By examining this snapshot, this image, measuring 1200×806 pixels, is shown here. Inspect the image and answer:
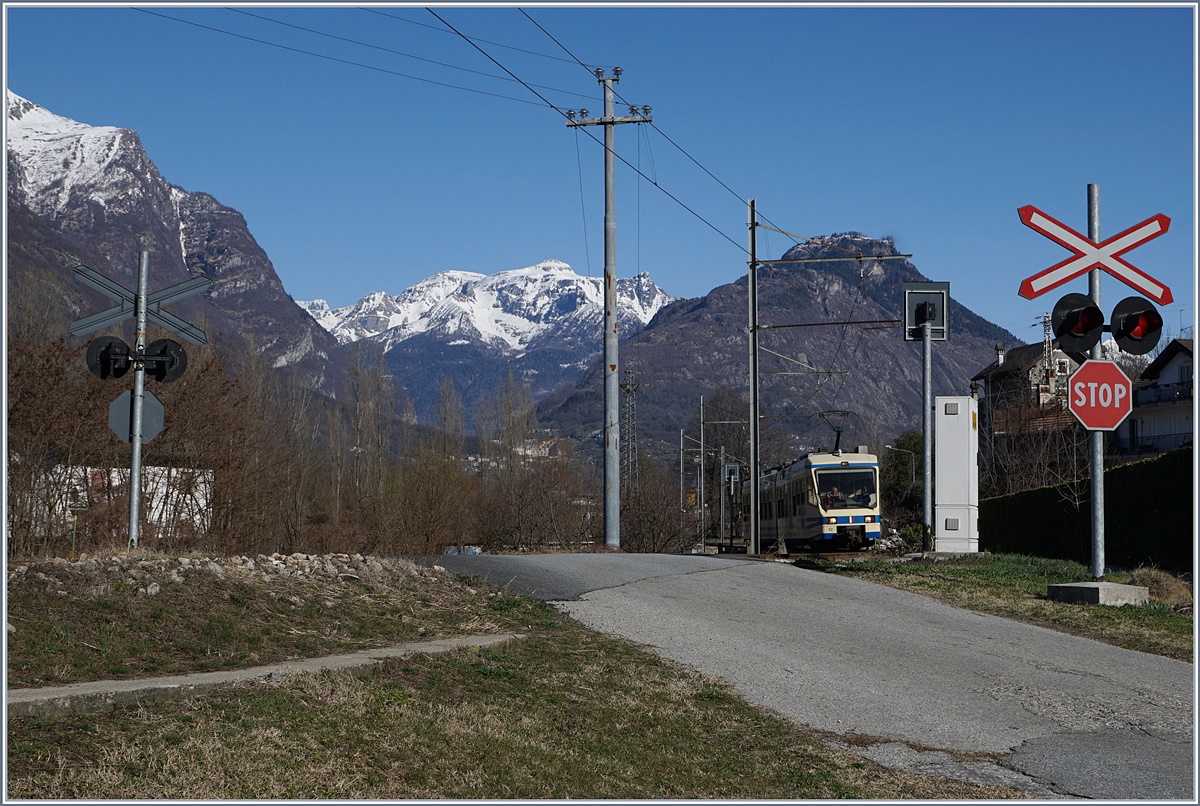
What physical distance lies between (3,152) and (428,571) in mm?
7141

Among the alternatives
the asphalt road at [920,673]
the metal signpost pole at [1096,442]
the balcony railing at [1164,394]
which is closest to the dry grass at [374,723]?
the asphalt road at [920,673]

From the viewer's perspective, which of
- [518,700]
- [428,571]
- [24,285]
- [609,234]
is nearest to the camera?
[518,700]

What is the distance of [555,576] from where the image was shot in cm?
1766

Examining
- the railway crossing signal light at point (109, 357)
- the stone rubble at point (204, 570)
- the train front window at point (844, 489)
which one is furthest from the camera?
the train front window at point (844, 489)

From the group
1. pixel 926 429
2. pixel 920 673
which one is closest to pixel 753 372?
pixel 926 429

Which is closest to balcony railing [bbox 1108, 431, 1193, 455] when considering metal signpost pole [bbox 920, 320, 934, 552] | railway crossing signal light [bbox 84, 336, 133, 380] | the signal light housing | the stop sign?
metal signpost pole [bbox 920, 320, 934, 552]

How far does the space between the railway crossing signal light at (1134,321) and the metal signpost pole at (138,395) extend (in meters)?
12.2

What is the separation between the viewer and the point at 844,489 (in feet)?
125

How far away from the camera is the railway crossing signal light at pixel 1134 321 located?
535 inches

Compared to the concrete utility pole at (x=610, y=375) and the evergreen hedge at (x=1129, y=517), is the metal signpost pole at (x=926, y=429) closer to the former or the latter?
the evergreen hedge at (x=1129, y=517)

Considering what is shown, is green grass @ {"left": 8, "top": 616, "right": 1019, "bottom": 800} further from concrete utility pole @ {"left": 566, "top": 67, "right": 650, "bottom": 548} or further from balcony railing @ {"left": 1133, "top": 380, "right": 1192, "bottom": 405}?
balcony railing @ {"left": 1133, "top": 380, "right": 1192, "bottom": 405}

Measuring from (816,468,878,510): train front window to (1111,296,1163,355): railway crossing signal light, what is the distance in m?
24.7

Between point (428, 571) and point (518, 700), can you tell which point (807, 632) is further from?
point (518, 700)

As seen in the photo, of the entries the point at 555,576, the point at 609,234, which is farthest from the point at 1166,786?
the point at 609,234
